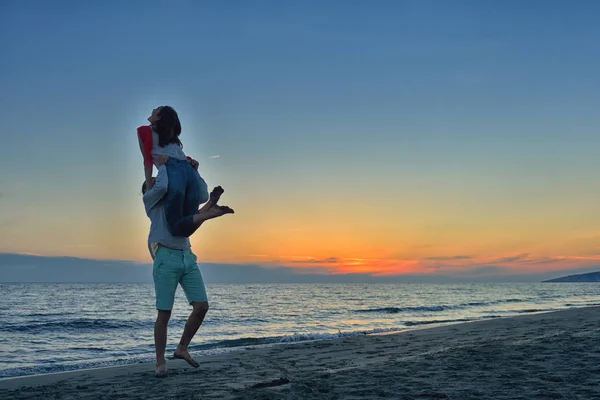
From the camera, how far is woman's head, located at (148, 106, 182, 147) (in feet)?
15.6

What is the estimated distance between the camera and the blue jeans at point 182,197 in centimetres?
455

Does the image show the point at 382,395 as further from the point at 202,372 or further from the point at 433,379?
the point at 202,372

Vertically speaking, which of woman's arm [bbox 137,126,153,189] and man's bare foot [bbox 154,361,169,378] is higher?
woman's arm [bbox 137,126,153,189]

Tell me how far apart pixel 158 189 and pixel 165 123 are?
670 millimetres

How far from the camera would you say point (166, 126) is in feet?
15.6

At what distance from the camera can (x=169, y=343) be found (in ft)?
42.9

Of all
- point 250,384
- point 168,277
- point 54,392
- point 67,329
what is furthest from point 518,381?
point 67,329

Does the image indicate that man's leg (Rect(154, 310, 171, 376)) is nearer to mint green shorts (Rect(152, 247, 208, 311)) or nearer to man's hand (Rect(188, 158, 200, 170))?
mint green shorts (Rect(152, 247, 208, 311))

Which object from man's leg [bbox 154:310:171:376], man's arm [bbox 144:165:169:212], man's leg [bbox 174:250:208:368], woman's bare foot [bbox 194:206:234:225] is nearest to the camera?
woman's bare foot [bbox 194:206:234:225]

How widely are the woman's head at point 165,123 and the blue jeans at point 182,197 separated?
219 mm

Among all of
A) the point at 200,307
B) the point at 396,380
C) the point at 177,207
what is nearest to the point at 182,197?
the point at 177,207

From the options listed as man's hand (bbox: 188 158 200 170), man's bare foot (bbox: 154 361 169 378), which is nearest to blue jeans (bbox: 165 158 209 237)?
man's hand (bbox: 188 158 200 170)

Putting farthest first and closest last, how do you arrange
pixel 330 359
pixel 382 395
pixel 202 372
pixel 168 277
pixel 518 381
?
1. pixel 330 359
2. pixel 202 372
3. pixel 168 277
4. pixel 518 381
5. pixel 382 395

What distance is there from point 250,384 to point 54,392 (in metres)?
1.92
